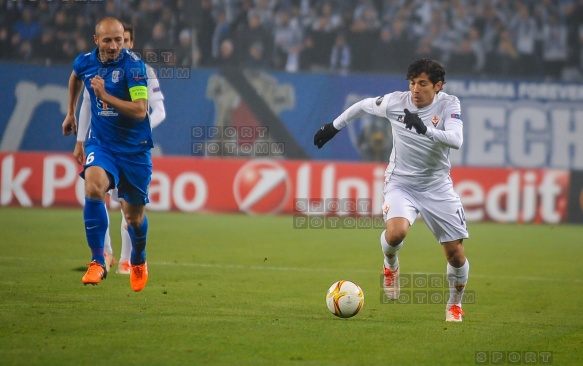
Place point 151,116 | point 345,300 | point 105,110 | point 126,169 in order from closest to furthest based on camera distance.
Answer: point 345,300, point 105,110, point 126,169, point 151,116

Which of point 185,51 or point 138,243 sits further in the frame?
point 185,51

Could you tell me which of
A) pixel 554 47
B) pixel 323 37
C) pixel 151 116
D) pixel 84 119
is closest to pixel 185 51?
pixel 323 37

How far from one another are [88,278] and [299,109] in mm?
12819

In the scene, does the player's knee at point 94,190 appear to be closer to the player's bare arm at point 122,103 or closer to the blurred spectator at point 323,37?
the player's bare arm at point 122,103

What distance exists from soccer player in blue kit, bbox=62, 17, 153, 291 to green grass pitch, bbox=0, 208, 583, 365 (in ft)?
2.41

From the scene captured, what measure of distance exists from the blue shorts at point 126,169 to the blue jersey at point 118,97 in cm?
6

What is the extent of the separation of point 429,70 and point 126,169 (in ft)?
8.48

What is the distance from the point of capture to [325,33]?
2062 centimetres

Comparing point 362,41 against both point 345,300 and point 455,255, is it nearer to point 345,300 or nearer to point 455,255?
point 455,255

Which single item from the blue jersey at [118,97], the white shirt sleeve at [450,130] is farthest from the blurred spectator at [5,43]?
the white shirt sleeve at [450,130]

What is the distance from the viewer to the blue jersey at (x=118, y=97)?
7.68m

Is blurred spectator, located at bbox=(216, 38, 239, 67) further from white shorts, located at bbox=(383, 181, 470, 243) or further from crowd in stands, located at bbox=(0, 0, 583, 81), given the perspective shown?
white shorts, located at bbox=(383, 181, 470, 243)

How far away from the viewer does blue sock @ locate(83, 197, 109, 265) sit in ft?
25.2

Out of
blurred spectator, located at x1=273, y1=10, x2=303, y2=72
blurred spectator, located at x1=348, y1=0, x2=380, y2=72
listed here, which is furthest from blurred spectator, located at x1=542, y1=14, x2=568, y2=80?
blurred spectator, located at x1=273, y1=10, x2=303, y2=72
